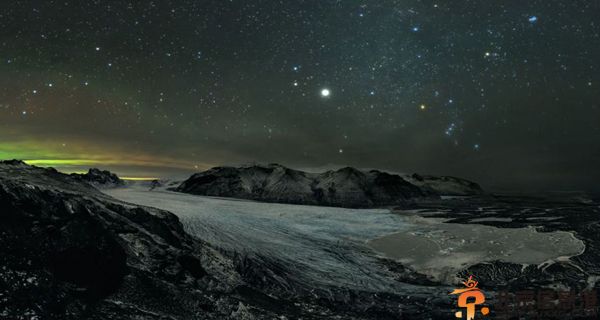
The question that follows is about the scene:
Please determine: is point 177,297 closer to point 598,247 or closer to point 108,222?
point 108,222

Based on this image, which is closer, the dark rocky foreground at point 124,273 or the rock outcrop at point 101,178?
the dark rocky foreground at point 124,273

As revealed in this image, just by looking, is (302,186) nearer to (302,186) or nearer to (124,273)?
(302,186)

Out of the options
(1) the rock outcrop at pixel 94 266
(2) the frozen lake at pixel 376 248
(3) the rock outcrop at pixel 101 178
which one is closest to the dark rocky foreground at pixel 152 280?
(1) the rock outcrop at pixel 94 266

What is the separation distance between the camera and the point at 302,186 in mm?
137625

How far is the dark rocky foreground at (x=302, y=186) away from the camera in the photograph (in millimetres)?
129875

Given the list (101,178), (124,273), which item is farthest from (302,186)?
(124,273)

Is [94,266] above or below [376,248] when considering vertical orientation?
above

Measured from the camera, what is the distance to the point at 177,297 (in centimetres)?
956

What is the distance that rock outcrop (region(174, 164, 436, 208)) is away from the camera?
129925 mm

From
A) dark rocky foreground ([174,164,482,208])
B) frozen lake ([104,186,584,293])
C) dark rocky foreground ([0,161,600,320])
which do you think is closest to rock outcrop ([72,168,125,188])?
dark rocky foreground ([174,164,482,208])

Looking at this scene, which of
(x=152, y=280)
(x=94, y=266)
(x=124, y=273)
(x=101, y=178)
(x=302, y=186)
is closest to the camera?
(x=94, y=266)

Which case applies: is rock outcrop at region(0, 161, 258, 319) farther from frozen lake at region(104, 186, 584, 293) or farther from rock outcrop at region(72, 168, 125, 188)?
rock outcrop at region(72, 168, 125, 188)

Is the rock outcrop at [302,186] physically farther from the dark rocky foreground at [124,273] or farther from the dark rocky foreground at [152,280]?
the dark rocky foreground at [124,273]

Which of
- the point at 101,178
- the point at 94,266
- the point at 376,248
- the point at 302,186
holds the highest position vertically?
the point at 101,178
